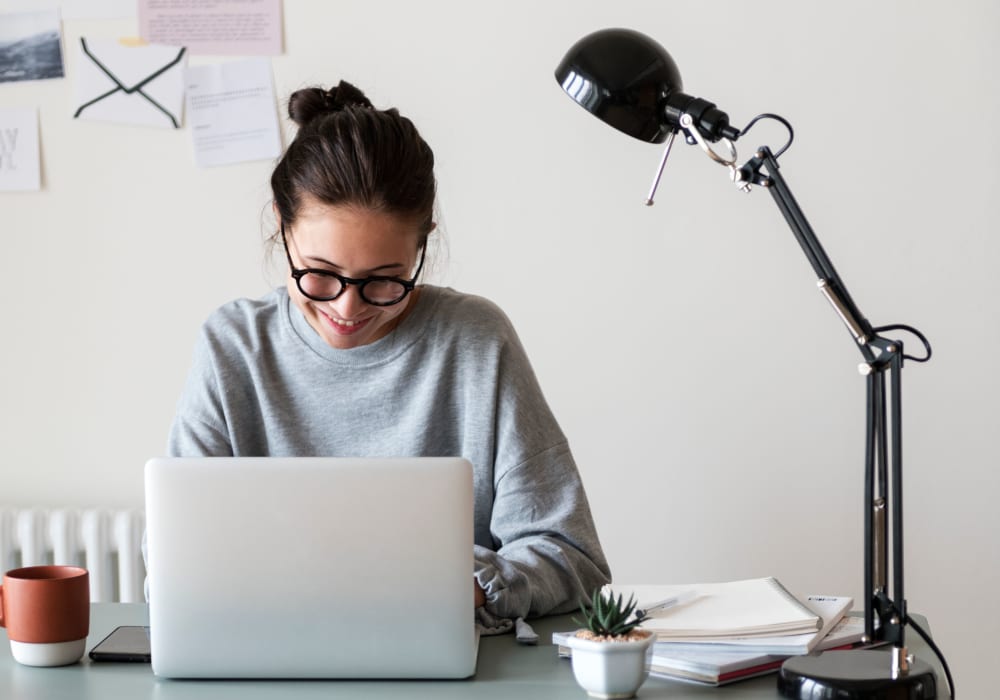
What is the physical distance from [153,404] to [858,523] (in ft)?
4.34

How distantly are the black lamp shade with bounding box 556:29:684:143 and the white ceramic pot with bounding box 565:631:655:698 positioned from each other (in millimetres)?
481

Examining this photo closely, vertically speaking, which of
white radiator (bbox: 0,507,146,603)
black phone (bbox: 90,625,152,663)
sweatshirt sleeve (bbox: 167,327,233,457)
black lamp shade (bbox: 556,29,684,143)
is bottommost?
white radiator (bbox: 0,507,146,603)

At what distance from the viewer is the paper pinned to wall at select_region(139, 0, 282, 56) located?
2.13 meters

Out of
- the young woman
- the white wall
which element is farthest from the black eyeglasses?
the white wall

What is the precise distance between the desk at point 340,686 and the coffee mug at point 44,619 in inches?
0.5

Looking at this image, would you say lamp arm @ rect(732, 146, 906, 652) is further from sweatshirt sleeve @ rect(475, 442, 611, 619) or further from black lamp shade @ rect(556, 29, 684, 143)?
sweatshirt sleeve @ rect(475, 442, 611, 619)

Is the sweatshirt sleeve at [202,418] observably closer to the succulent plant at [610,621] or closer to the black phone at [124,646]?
the black phone at [124,646]

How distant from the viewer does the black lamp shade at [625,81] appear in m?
1.10

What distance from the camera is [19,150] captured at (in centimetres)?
224

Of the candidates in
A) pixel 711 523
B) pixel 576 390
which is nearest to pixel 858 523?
pixel 711 523

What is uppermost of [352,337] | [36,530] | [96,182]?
[96,182]

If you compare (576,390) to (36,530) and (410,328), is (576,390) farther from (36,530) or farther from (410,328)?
(36,530)

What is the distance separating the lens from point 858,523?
1.98m

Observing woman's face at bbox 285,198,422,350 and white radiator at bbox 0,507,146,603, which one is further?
white radiator at bbox 0,507,146,603
